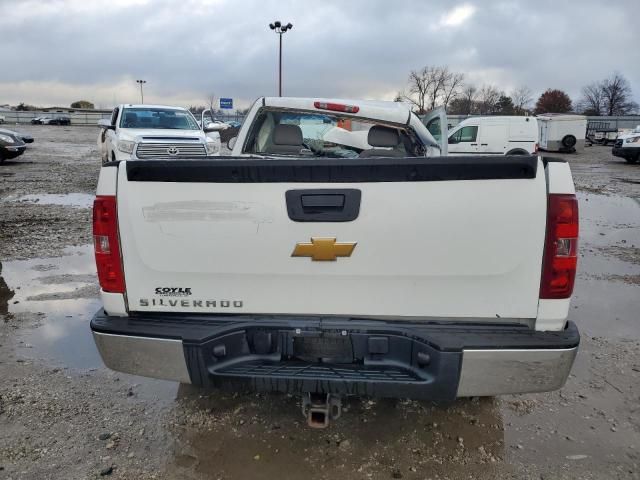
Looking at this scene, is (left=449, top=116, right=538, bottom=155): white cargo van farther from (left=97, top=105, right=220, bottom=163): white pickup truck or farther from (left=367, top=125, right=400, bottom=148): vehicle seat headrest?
(left=367, top=125, right=400, bottom=148): vehicle seat headrest

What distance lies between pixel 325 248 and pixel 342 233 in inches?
4.3

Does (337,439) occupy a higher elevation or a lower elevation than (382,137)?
lower

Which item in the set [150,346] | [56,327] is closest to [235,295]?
[150,346]

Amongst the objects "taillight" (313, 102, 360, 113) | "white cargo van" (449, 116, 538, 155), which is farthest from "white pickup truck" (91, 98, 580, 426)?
"white cargo van" (449, 116, 538, 155)

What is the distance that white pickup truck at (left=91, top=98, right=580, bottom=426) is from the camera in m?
2.31

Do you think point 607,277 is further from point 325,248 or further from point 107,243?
point 107,243

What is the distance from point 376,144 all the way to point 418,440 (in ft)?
7.85

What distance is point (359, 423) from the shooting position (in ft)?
10.5

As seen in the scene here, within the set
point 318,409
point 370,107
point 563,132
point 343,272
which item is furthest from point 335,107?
point 563,132

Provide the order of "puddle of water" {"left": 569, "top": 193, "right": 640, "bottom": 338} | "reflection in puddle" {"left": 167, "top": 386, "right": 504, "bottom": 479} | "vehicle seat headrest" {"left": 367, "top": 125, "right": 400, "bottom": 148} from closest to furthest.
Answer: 1. "reflection in puddle" {"left": 167, "top": 386, "right": 504, "bottom": 479}
2. "vehicle seat headrest" {"left": 367, "top": 125, "right": 400, "bottom": 148}
3. "puddle of water" {"left": 569, "top": 193, "right": 640, "bottom": 338}

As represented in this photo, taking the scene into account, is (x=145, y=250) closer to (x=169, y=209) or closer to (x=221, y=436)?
(x=169, y=209)

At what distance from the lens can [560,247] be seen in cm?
233

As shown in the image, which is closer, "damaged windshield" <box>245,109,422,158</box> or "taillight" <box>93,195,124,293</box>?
"taillight" <box>93,195,124,293</box>

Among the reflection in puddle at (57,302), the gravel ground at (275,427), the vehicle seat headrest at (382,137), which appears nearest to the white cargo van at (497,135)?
the reflection in puddle at (57,302)
